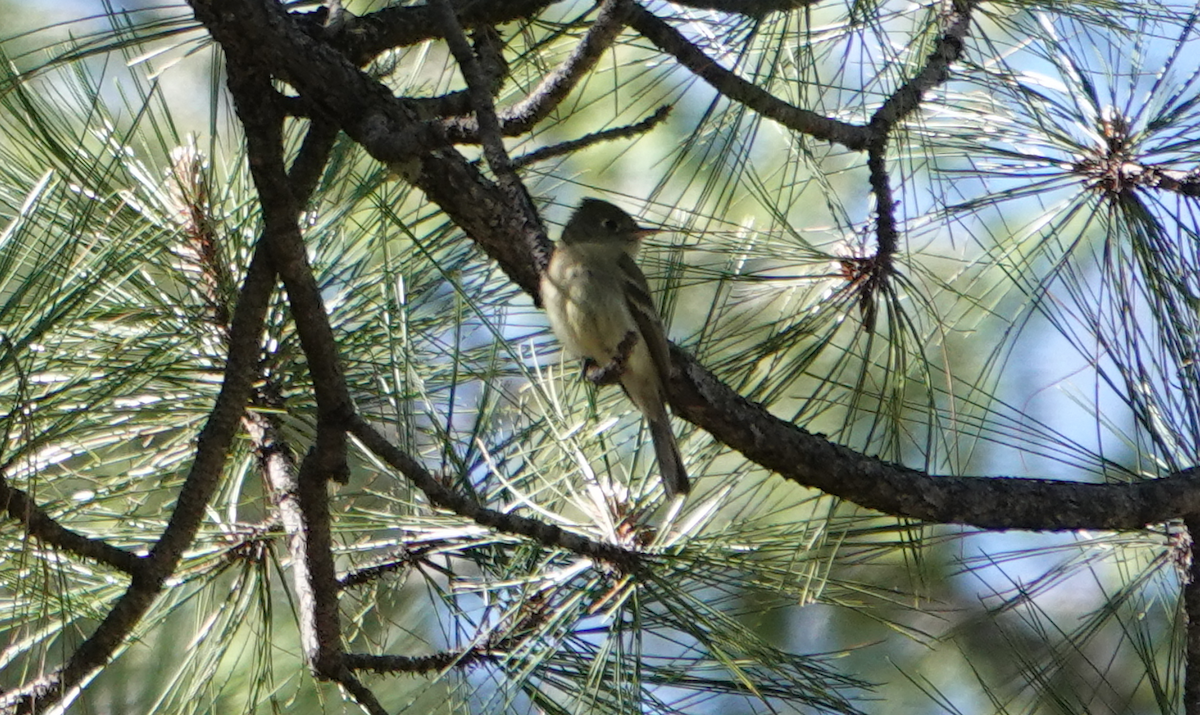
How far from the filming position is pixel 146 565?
167 centimetres

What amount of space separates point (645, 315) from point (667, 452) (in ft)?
0.89

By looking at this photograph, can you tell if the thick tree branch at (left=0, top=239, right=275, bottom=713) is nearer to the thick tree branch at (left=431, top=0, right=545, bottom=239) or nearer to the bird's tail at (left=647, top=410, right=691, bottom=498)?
the thick tree branch at (left=431, top=0, right=545, bottom=239)

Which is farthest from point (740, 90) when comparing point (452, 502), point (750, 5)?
point (452, 502)

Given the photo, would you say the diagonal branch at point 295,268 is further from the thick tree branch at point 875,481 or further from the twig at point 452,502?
the thick tree branch at point 875,481

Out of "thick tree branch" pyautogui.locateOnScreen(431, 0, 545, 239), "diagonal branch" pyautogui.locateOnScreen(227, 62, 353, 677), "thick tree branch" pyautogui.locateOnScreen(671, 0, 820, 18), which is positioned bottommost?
"diagonal branch" pyautogui.locateOnScreen(227, 62, 353, 677)

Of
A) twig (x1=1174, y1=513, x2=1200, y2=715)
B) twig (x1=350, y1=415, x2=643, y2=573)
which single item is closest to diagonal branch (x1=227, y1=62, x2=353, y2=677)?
twig (x1=350, y1=415, x2=643, y2=573)

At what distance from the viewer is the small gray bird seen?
200 cm

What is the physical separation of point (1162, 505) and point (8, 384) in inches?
Result: 62.6

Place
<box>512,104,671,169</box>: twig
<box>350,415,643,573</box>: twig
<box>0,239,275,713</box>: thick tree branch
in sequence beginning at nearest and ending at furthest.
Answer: <box>350,415,643,573</box>: twig, <box>0,239,275,713</box>: thick tree branch, <box>512,104,671,169</box>: twig

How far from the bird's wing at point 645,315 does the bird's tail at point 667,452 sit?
0.42ft

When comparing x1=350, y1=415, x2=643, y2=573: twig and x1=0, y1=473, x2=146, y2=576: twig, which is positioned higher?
x1=350, y1=415, x2=643, y2=573: twig

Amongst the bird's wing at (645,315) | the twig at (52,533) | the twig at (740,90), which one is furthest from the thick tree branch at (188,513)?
the twig at (740,90)

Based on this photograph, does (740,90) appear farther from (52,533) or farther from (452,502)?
(52,533)

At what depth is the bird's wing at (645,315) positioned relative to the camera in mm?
1829
